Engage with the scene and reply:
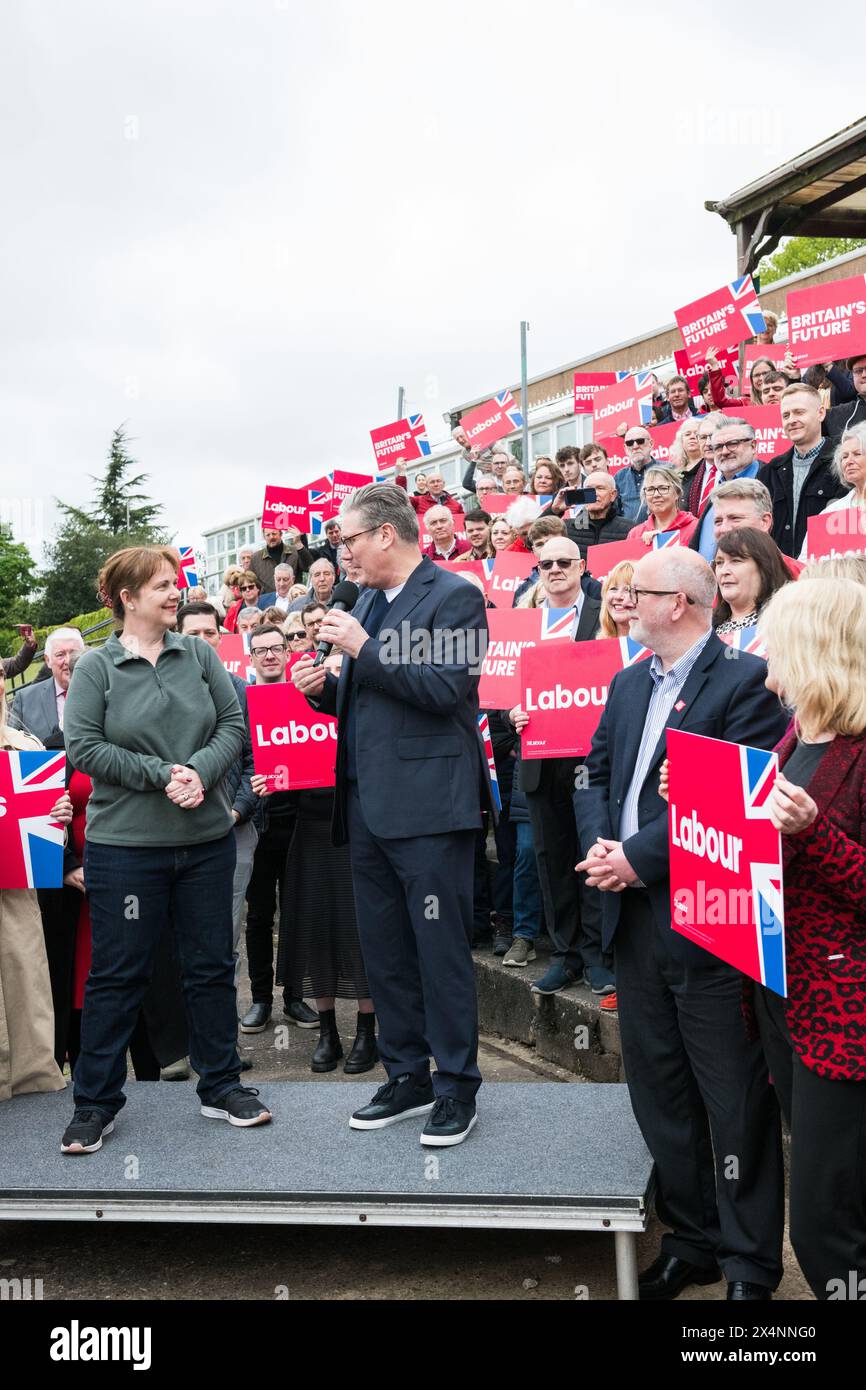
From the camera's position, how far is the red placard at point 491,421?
14156 millimetres

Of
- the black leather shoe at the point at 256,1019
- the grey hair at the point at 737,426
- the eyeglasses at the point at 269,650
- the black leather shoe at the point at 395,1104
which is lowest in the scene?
the black leather shoe at the point at 256,1019

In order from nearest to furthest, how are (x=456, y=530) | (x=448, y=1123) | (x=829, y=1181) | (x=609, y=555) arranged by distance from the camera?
(x=829, y=1181) → (x=448, y=1123) → (x=609, y=555) → (x=456, y=530)

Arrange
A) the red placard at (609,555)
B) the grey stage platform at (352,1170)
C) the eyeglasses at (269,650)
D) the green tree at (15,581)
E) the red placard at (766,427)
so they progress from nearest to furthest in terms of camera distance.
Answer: the grey stage platform at (352,1170) < the eyeglasses at (269,650) < the red placard at (609,555) < the red placard at (766,427) < the green tree at (15,581)

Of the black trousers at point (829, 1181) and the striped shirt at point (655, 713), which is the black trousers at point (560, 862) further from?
the black trousers at point (829, 1181)

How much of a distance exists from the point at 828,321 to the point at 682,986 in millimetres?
7097

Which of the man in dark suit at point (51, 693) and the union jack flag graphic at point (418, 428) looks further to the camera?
the union jack flag graphic at point (418, 428)

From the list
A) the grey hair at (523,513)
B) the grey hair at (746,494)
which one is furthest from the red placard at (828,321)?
the grey hair at (746,494)

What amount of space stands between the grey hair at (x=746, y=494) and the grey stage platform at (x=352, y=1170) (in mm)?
2825

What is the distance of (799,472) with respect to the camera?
7.47m

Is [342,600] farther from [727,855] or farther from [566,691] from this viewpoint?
[727,855]

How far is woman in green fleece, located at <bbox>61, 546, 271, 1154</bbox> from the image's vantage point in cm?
442

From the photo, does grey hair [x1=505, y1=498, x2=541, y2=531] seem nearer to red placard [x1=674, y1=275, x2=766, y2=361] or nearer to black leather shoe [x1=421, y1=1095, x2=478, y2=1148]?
red placard [x1=674, y1=275, x2=766, y2=361]

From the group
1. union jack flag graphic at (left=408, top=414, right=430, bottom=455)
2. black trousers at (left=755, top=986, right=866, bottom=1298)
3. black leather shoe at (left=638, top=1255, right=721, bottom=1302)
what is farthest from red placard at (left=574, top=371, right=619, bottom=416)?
black trousers at (left=755, top=986, right=866, bottom=1298)

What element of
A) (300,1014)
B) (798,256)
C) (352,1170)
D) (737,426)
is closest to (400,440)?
(737,426)
